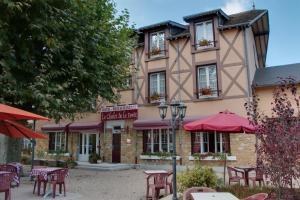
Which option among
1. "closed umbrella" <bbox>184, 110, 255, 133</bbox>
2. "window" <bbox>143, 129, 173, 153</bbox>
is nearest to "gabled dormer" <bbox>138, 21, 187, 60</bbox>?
"window" <bbox>143, 129, 173, 153</bbox>

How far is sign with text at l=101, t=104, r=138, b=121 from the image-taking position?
18830 mm

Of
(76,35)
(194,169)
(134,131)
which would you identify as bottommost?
(194,169)

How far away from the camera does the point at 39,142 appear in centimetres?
2369

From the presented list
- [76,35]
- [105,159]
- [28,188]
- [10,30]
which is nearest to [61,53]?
[76,35]

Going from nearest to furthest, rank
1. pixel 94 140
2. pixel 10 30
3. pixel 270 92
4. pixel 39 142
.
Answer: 1. pixel 10 30
2. pixel 270 92
3. pixel 94 140
4. pixel 39 142

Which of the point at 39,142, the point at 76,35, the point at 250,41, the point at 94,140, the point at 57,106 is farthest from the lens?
the point at 39,142

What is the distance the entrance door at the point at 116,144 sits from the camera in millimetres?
19531

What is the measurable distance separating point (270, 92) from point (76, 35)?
1039 cm

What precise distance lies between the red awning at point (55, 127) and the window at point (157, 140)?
20.4 ft

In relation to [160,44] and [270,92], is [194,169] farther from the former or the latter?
[160,44]

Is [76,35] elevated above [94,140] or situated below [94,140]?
above

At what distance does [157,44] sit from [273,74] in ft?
22.1

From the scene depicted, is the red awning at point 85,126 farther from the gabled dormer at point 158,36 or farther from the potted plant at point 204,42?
the potted plant at point 204,42

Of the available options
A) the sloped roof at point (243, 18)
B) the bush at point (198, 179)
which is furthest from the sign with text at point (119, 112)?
the bush at point (198, 179)
